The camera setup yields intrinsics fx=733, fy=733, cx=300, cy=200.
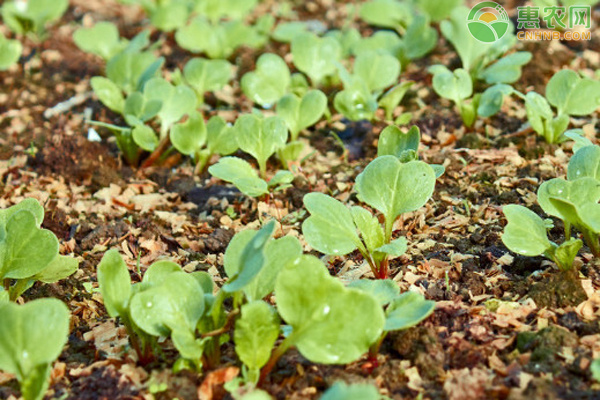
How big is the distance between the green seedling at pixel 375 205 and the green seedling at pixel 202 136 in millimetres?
839

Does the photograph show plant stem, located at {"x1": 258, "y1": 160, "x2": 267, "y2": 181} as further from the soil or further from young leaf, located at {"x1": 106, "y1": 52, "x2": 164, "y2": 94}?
young leaf, located at {"x1": 106, "y1": 52, "x2": 164, "y2": 94}

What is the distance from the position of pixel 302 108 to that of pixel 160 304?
1329 millimetres

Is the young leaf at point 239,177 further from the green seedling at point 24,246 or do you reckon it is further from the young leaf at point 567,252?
the young leaf at point 567,252

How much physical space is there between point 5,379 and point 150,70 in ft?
5.31

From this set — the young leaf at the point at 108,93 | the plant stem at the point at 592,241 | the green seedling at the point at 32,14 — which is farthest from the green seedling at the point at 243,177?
the green seedling at the point at 32,14

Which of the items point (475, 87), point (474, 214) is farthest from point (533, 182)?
point (475, 87)

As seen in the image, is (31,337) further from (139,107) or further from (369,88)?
(369,88)

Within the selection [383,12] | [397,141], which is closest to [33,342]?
[397,141]

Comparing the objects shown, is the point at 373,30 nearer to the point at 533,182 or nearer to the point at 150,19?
the point at 150,19

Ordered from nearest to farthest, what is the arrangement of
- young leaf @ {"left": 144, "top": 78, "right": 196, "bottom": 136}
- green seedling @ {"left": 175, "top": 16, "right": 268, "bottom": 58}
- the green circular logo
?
young leaf @ {"left": 144, "top": 78, "right": 196, "bottom": 136}
the green circular logo
green seedling @ {"left": 175, "top": 16, "right": 268, "bottom": 58}

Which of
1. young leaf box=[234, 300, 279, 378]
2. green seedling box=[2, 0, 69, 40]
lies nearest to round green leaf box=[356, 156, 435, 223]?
young leaf box=[234, 300, 279, 378]

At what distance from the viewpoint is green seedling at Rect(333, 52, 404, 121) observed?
299 cm

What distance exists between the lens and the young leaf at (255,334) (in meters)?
1.74

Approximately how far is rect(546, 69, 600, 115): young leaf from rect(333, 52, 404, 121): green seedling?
57 centimetres
